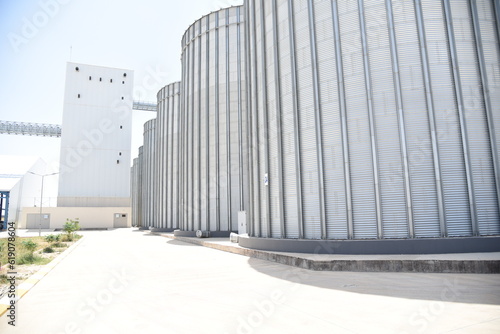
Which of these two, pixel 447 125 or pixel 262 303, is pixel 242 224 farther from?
pixel 262 303

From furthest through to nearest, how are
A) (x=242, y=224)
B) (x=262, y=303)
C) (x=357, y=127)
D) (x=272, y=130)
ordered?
(x=242, y=224) < (x=272, y=130) < (x=357, y=127) < (x=262, y=303)

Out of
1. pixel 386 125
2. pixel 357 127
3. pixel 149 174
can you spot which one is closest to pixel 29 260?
pixel 357 127

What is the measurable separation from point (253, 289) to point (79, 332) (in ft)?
13.6

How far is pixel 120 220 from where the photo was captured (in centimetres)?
Result: 6172

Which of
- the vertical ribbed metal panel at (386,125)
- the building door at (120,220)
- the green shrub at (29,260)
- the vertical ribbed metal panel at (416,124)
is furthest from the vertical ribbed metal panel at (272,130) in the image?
the building door at (120,220)

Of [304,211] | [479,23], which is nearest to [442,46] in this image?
[479,23]

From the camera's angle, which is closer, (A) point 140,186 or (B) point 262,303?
(B) point 262,303

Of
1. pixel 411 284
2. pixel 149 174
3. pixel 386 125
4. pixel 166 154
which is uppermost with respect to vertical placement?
pixel 166 154

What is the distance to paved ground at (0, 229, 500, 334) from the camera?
17.6 feet

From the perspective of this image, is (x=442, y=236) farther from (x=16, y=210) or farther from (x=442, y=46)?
(x=16, y=210)

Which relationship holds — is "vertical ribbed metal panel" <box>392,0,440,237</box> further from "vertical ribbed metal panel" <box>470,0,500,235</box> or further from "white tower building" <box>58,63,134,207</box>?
"white tower building" <box>58,63,134,207</box>

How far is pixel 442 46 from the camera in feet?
42.7

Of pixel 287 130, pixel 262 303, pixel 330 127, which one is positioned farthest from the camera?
pixel 287 130

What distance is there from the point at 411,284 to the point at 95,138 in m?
63.3
